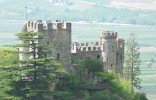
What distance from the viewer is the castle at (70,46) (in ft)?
196

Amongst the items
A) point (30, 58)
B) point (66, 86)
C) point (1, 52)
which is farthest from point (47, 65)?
point (1, 52)

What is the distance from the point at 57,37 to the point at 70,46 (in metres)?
1.92

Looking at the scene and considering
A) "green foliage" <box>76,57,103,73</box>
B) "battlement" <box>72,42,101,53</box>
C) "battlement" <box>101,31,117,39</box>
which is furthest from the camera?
"battlement" <box>101,31,117,39</box>

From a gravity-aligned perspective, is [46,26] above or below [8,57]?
above

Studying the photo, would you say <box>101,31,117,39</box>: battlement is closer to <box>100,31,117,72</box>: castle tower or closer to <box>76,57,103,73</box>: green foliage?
<box>100,31,117,72</box>: castle tower

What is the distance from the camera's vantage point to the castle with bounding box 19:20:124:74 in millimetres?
59750

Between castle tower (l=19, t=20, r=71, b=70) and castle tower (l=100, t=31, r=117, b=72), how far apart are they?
7.40 metres

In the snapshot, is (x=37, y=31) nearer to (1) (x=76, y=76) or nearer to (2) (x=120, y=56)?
(1) (x=76, y=76)

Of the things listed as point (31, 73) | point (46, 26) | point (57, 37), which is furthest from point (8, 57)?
point (31, 73)

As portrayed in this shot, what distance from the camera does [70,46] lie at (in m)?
61.3

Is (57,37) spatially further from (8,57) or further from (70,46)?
(8,57)

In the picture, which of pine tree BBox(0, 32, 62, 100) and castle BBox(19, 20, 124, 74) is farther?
castle BBox(19, 20, 124, 74)

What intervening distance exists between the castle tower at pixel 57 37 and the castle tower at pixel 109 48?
7395mm

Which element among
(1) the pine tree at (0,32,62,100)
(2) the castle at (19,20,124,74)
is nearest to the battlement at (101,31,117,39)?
(2) the castle at (19,20,124,74)
